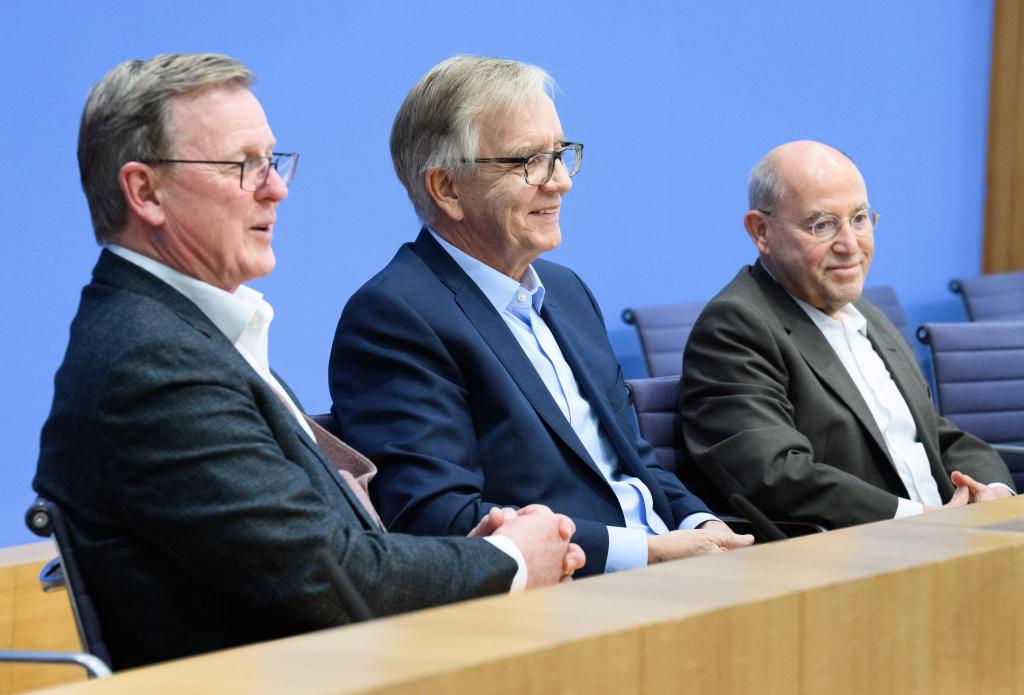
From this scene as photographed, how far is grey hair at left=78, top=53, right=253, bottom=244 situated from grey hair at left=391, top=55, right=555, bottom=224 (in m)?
0.75

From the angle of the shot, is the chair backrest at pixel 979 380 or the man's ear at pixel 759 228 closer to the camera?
the man's ear at pixel 759 228

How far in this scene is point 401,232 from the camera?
4039 millimetres

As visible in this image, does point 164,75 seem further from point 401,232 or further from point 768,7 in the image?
point 768,7

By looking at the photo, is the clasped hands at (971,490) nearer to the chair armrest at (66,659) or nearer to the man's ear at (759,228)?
the man's ear at (759,228)

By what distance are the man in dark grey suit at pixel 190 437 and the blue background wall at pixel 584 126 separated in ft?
4.97

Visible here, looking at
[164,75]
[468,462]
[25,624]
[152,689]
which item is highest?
[164,75]

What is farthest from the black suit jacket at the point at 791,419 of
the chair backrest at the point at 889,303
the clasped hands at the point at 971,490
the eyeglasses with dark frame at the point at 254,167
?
the chair backrest at the point at 889,303

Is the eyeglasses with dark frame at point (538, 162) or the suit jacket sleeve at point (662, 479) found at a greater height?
the eyeglasses with dark frame at point (538, 162)

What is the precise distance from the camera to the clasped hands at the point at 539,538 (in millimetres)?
1914

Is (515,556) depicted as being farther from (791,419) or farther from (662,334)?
(662,334)

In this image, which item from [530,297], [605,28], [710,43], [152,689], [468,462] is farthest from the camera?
[710,43]

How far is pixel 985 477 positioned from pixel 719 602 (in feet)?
6.88

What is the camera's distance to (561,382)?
250 cm

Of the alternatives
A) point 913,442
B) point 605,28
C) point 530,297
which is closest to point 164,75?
point 530,297
